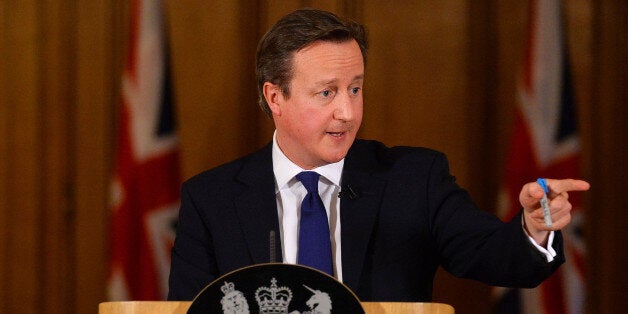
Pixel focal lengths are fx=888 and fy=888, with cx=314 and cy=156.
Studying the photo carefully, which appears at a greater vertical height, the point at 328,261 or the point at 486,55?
the point at 486,55

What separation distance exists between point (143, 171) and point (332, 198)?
3.79 ft

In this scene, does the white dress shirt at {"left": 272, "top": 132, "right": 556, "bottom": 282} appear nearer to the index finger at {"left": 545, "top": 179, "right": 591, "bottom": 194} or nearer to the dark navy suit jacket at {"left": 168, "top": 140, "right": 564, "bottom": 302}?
the dark navy suit jacket at {"left": 168, "top": 140, "right": 564, "bottom": 302}

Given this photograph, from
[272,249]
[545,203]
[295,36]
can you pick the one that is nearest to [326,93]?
[295,36]

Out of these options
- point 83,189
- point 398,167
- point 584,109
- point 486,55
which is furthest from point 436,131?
point 83,189

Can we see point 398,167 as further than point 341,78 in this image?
Yes

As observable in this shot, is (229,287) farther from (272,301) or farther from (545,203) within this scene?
(545,203)

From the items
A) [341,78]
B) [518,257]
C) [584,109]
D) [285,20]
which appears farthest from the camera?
[584,109]

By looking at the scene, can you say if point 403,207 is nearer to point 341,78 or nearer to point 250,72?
point 341,78

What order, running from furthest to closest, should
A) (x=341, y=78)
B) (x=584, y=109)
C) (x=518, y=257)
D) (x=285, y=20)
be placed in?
(x=584, y=109) < (x=285, y=20) < (x=341, y=78) < (x=518, y=257)

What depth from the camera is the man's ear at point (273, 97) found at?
236 cm

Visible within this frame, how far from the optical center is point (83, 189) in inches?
144

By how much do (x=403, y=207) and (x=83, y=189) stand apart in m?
1.76

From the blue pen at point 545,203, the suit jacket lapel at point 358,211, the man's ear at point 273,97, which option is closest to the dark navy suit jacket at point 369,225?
the suit jacket lapel at point 358,211

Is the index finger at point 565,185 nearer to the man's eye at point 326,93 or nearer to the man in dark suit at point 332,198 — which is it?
the man in dark suit at point 332,198
